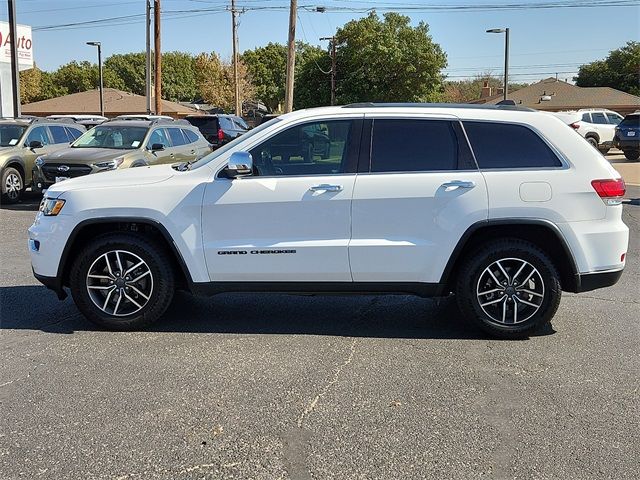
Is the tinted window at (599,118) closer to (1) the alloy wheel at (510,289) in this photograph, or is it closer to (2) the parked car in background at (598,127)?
(2) the parked car in background at (598,127)

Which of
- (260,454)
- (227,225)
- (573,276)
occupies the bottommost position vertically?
(260,454)

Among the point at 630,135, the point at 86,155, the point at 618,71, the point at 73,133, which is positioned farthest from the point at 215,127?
the point at 618,71

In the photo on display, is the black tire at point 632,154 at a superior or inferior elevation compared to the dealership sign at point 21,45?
inferior

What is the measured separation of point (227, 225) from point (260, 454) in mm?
2114

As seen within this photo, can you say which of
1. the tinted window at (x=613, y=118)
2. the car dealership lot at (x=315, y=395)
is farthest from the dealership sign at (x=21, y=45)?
A: the tinted window at (x=613, y=118)

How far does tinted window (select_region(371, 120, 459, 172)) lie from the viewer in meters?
4.96

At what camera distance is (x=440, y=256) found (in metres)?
4.90

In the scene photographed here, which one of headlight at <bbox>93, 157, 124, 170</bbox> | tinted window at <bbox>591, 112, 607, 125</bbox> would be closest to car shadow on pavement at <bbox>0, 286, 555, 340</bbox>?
headlight at <bbox>93, 157, 124, 170</bbox>

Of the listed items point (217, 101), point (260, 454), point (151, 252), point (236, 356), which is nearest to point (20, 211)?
point (151, 252)

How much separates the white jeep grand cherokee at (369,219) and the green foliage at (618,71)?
224 feet

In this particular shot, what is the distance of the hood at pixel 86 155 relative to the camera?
11.8 m

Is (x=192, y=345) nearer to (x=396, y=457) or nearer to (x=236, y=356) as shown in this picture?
(x=236, y=356)

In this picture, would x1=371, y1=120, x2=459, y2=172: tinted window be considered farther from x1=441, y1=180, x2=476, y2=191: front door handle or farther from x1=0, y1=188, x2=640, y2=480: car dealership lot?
x1=0, y1=188, x2=640, y2=480: car dealership lot

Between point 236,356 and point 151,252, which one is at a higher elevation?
point 151,252
